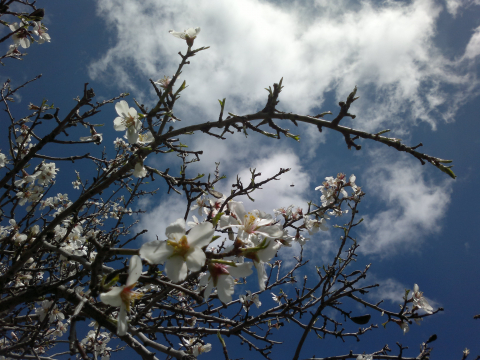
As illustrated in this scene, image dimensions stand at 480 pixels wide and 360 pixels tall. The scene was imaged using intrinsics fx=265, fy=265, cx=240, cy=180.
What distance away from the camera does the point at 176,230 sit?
1.22 meters

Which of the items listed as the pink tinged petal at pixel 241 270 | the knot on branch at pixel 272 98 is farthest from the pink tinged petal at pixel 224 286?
the knot on branch at pixel 272 98

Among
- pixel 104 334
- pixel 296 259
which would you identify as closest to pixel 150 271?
pixel 296 259

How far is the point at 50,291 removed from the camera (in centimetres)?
192

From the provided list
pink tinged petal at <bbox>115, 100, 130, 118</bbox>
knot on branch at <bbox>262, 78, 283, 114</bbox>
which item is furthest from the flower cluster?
knot on branch at <bbox>262, 78, 283, 114</bbox>

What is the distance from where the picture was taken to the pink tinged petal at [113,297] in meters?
1.15

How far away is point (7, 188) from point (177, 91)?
256 cm

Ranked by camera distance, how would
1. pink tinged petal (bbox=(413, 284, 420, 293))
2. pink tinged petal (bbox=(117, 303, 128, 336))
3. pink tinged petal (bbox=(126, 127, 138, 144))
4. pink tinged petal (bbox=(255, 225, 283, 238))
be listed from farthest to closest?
pink tinged petal (bbox=(413, 284, 420, 293)) < pink tinged petal (bbox=(126, 127, 138, 144)) < pink tinged petal (bbox=(255, 225, 283, 238)) < pink tinged petal (bbox=(117, 303, 128, 336))

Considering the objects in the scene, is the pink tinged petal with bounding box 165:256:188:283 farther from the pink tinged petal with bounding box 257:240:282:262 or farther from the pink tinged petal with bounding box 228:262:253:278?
the pink tinged petal with bounding box 257:240:282:262

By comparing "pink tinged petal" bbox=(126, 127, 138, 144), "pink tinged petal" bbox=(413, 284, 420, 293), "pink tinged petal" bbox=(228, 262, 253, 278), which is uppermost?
"pink tinged petal" bbox=(126, 127, 138, 144)

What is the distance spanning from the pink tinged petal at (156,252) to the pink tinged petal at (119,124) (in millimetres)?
1552

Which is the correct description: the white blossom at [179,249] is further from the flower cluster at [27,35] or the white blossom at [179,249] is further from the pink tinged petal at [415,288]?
the flower cluster at [27,35]

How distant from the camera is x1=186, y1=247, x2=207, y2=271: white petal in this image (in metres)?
1.14

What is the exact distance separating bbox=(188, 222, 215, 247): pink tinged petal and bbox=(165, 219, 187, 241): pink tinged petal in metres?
0.06

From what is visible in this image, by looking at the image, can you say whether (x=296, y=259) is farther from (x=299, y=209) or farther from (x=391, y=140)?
(x=391, y=140)
